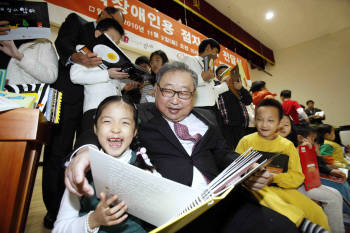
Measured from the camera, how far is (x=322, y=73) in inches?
245

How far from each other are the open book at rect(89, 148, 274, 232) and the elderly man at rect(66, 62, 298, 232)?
94 mm

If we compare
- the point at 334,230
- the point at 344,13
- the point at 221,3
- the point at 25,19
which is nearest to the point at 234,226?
the point at 334,230

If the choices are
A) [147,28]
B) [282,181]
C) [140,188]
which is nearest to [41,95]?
[140,188]

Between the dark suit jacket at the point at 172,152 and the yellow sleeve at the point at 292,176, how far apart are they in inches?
19.9

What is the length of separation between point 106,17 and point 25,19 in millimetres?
649

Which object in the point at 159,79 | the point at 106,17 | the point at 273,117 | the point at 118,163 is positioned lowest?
the point at 118,163

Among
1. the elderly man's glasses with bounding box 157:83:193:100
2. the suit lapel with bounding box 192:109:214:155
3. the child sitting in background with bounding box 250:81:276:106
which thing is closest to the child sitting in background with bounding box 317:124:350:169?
the child sitting in background with bounding box 250:81:276:106

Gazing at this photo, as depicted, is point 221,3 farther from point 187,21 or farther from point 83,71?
point 83,71

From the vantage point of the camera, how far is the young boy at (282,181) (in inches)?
40.6

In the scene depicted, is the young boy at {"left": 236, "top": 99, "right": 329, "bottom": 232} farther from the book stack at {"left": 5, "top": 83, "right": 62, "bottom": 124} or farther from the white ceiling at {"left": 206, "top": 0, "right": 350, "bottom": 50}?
the white ceiling at {"left": 206, "top": 0, "right": 350, "bottom": 50}

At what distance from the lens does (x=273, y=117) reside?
1.59 meters

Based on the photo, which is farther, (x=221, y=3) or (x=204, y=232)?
(x=221, y=3)

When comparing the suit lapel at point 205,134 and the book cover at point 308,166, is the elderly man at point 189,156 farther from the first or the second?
the book cover at point 308,166

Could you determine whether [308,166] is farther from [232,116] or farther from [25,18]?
[25,18]
